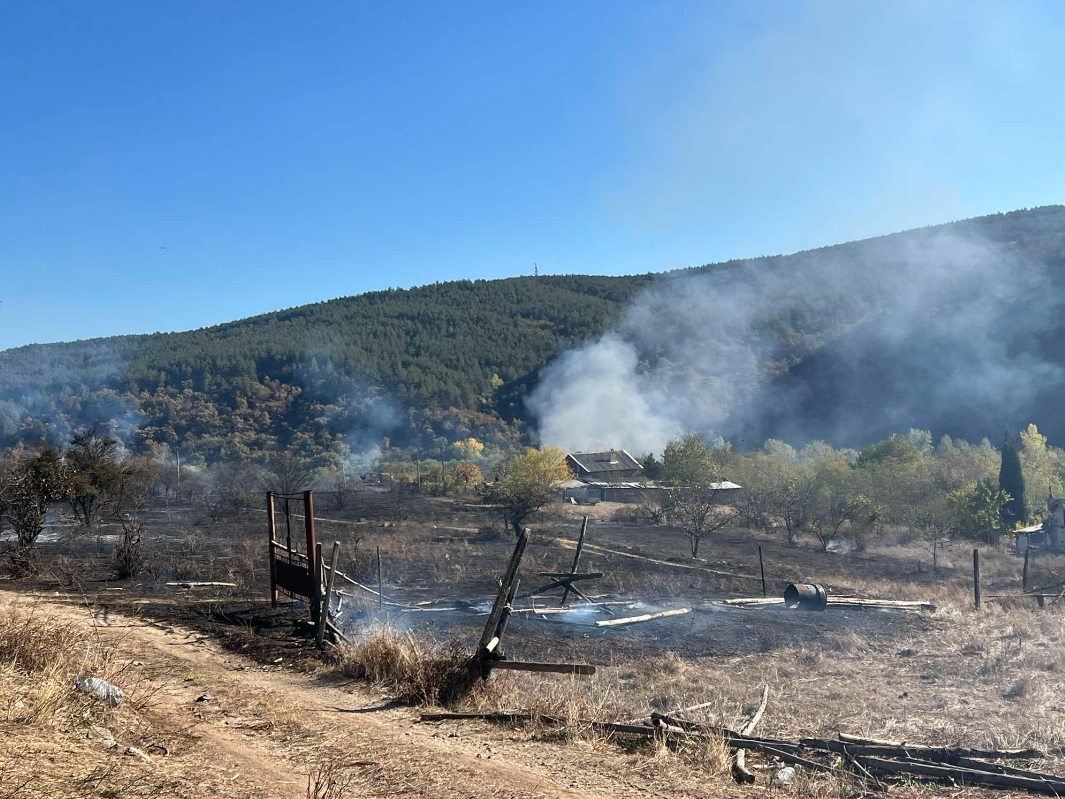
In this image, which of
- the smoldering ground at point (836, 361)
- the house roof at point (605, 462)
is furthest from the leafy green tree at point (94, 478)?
the smoldering ground at point (836, 361)

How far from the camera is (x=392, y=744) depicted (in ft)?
20.3

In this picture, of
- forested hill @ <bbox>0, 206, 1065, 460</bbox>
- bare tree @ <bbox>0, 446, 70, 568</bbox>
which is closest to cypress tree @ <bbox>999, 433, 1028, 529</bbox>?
A: bare tree @ <bbox>0, 446, 70, 568</bbox>

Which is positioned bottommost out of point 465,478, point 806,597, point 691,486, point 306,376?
point 806,597

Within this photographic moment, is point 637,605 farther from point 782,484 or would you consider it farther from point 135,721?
point 782,484

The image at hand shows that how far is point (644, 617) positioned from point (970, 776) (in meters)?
10.5

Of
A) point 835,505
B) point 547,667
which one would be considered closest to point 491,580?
point 547,667

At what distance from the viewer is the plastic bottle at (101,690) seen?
5761 millimetres

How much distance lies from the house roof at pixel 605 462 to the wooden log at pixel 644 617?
5728 cm

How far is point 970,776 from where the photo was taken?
6.78 metres

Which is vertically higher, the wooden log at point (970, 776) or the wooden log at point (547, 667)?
the wooden log at point (547, 667)

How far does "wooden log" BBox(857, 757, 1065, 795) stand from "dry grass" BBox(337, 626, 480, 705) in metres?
3.81

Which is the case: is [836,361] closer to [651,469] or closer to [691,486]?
[651,469]

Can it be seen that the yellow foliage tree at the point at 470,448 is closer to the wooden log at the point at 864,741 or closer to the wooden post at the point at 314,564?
the wooden post at the point at 314,564

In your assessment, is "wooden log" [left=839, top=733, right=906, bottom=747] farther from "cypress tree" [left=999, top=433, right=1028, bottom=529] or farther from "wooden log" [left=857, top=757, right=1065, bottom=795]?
"cypress tree" [left=999, top=433, right=1028, bottom=529]
